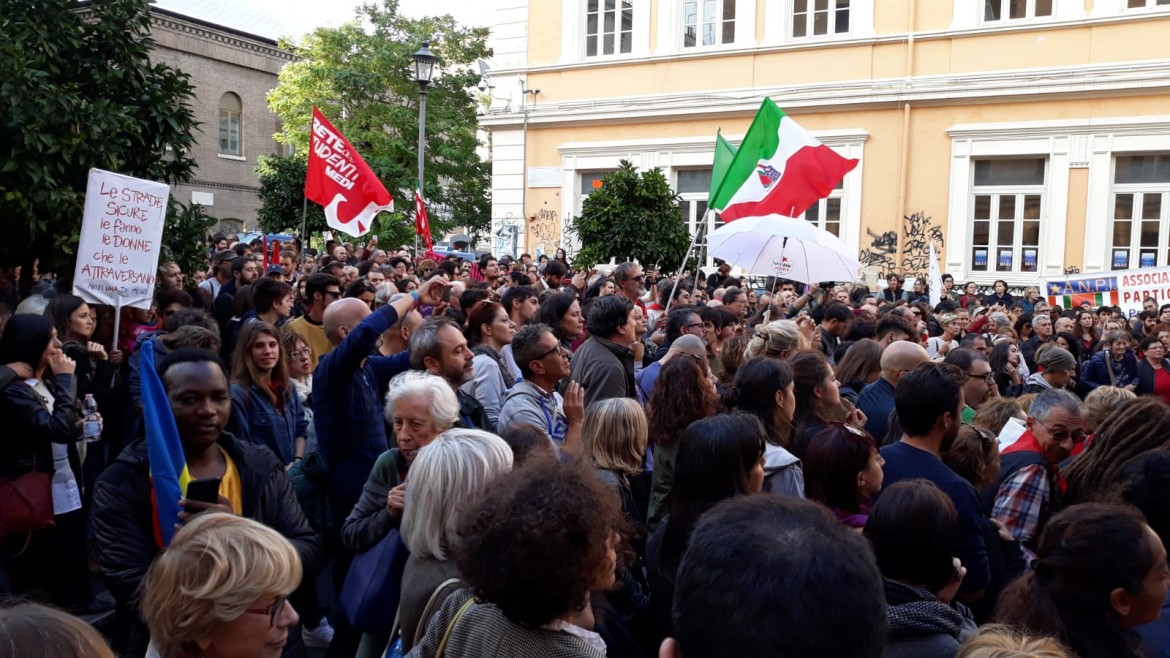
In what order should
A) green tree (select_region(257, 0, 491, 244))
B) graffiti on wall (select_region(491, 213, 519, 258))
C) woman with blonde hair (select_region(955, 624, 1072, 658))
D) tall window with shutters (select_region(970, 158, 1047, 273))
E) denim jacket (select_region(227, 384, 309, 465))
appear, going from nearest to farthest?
1. woman with blonde hair (select_region(955, 624, 1072, 658))
2. denim jacket (select_region(227, 384, 309, 465))
3. tall window with shutters (select_region(970, 158, 1047, 273))
4. graffiti on wall (select_region(491, 213, 519, 258))
5. green tree (select_region(257, 0, 491, 244))

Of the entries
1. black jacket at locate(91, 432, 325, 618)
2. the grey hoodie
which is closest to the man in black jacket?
black jacket at locate(91, 432, 325, 618)

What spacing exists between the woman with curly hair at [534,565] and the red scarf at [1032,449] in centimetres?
289

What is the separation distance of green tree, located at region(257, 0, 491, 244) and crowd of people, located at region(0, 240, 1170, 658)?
29302mm

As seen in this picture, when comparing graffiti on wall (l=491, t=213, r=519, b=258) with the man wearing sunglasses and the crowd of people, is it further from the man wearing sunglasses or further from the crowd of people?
the man wearing sunglasses

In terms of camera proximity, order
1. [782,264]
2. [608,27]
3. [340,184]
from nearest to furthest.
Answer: [782,264] < [340,184] < [608,27]

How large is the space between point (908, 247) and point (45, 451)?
19661 millimetres

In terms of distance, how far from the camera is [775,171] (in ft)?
36.9

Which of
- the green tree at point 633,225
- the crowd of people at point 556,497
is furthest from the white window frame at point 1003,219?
the crowd of people at point 556,497

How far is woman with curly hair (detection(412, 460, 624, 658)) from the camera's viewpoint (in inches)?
89.1

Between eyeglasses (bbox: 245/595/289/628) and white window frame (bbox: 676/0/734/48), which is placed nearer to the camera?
eyeglasses (bbox: 245/595/289/628)

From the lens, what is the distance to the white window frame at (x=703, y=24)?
76.7 feet

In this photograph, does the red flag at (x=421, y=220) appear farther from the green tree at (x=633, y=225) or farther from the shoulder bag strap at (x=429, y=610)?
the shoulder bag strap at (x=429, y=610)

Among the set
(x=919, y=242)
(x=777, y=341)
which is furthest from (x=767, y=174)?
(x=919, y=242)

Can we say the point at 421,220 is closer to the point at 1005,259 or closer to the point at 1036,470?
the point at 1005,259
